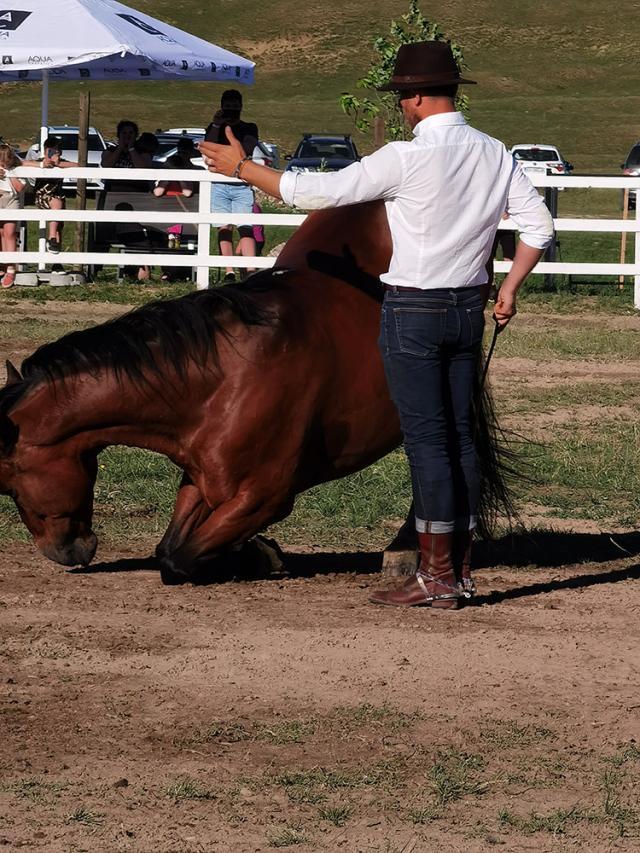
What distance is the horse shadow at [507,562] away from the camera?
19.5 ft

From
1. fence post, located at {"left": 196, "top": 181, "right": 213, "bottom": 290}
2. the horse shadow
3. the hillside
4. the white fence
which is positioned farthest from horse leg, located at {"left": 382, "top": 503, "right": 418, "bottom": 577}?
the hillside

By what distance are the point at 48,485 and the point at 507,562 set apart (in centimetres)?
220

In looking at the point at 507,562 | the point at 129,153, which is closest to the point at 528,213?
the point at 507,562

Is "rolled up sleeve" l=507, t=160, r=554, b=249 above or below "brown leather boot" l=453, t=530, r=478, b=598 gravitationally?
above

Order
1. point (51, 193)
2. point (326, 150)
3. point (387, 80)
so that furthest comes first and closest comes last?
point (326, 150) < point (387, 80) < point (51, 193)

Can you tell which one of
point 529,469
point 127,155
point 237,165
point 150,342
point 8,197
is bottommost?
point 529,469

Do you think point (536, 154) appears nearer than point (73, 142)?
No

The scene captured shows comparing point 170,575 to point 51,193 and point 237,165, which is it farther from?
point 51,193

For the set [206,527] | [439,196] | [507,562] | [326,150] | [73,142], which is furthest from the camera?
[73,142]

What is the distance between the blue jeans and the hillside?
50672mm

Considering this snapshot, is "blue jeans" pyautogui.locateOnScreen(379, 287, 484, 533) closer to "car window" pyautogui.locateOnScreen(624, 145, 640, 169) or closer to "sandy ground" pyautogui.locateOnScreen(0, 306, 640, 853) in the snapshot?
"sandy ground" pyautogui.locateOnScreen(0, 306, 640, 853)

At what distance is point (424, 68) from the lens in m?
4.99

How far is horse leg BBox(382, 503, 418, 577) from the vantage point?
5.99m

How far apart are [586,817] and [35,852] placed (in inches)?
54.0
